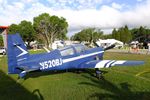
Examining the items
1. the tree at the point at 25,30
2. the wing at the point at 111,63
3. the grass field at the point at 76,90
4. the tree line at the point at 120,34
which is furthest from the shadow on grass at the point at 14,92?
the tree line at the point at 120,34

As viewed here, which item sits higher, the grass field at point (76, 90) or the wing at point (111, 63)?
the wing at point (111, 63)

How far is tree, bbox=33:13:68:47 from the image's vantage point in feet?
304

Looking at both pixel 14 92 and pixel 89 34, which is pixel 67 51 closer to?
pixel 14 92

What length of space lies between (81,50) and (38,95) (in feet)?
19.7

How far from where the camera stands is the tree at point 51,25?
92562 millimetres

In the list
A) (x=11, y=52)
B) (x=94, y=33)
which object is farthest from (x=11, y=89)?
(x=94, y=33)

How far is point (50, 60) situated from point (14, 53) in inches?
68.2

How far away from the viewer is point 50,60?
14.4 m

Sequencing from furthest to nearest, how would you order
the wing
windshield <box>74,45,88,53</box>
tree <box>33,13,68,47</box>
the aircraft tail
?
tree <box>33,13,68,47</box> < windshield <box>74,45,88,53</box> < the wing < the aircraft tail

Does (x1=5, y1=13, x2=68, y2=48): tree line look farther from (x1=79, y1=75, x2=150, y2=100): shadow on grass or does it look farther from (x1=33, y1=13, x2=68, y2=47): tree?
(x1=79, y1=75, x2=150, y2=100): shadow on grass

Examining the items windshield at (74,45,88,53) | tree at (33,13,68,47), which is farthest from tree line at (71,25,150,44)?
windshield at (74,45,88,53)

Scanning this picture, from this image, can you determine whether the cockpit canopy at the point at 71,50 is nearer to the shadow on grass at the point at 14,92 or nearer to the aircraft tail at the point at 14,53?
the aircraft tail at the point at 14,53

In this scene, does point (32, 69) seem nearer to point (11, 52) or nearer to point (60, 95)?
point (11, 52)

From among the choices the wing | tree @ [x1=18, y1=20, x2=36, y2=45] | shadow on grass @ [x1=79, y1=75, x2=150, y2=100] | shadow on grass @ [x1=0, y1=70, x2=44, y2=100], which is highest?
tree @ [x1=18, y1=20, x2=36, y2=45]
